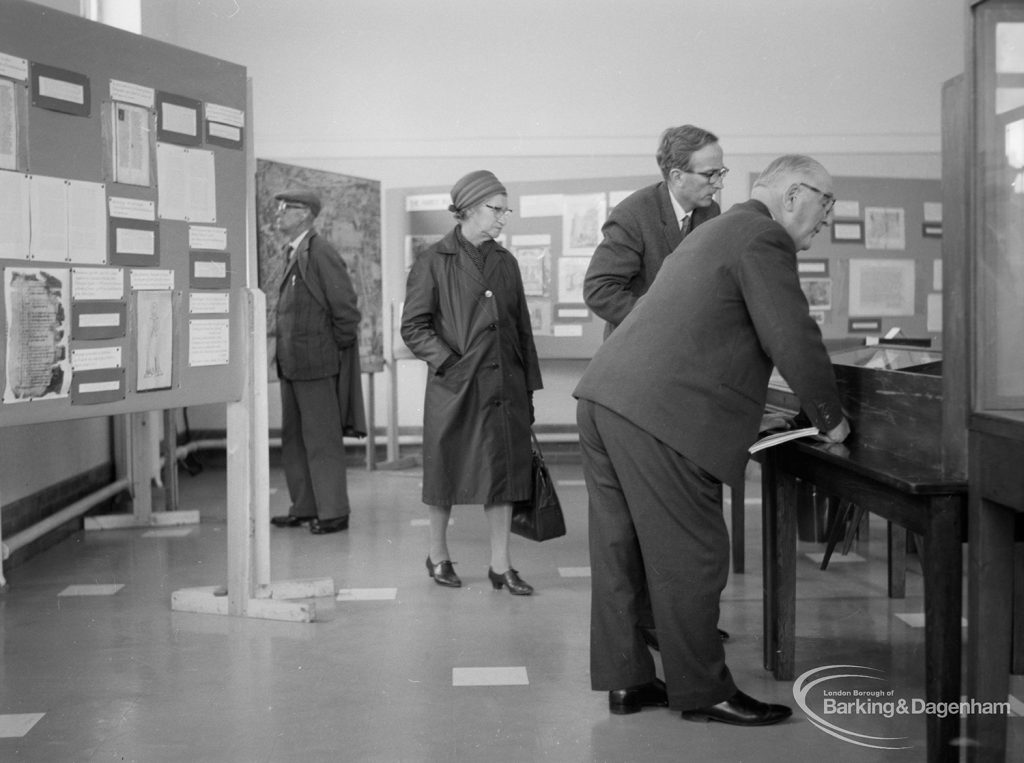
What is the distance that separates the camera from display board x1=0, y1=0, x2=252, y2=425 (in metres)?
3.45

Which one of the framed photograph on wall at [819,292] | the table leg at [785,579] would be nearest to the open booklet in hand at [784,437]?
the table leg at [785,579]

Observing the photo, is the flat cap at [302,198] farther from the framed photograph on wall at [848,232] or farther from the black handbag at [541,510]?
the framed photograph on wall at [848,232]

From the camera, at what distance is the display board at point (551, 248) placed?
26.7ft

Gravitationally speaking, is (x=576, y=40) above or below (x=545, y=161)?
above

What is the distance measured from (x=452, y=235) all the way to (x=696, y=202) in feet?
3.59

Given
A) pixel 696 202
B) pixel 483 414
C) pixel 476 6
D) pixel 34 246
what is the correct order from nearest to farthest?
pixel 34 246 < pixel 696 202 < pixel 483 414 < pixel 476 6

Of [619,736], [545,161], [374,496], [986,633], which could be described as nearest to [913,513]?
[986,633]

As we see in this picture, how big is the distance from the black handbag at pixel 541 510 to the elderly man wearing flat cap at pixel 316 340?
5.35 feet

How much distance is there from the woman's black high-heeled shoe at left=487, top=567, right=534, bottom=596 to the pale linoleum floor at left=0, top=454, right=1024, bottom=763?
5 centimetres

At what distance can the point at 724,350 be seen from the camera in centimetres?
281

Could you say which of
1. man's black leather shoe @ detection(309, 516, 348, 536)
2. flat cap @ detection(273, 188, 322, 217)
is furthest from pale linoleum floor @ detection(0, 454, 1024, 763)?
flat cap @ detection(273, 188, 322, 217)

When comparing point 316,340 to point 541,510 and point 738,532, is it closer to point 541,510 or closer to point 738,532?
point 541,510

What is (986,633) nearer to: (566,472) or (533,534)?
(533,534)

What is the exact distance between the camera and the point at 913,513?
253 cm
